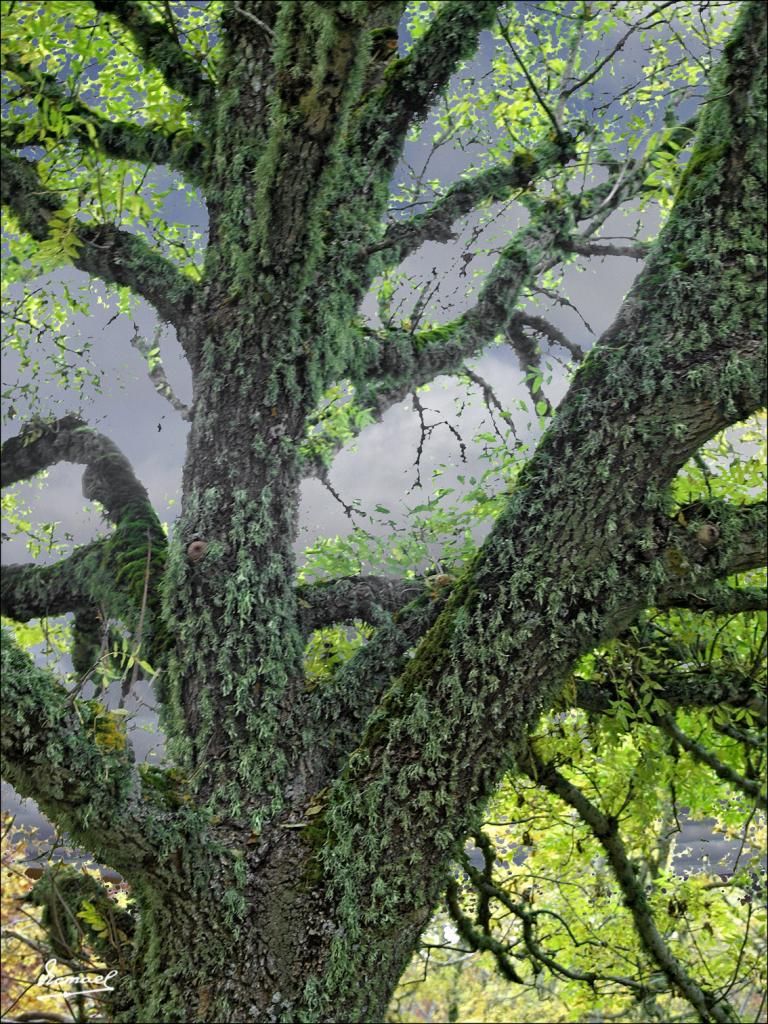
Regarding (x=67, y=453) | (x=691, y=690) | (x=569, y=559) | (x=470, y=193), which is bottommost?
(x=569, y=559)

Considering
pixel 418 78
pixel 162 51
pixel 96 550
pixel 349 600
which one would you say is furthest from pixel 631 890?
pixel 162 51

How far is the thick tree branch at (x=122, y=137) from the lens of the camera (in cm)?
520

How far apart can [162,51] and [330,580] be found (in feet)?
11.4

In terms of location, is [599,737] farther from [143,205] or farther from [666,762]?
[143,205]

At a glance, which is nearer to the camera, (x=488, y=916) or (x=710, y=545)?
(x=710, y=545)

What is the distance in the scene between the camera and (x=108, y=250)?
16.4 feet

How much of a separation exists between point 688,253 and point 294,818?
9.57ft

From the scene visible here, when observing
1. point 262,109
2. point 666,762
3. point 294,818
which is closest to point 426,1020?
point 666,762

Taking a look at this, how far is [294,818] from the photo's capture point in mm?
3691

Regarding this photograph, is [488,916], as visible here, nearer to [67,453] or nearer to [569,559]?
[569,559]

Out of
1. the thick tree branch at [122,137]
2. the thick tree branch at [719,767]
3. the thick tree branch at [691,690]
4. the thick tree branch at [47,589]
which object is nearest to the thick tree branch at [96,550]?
the thick tree branch at [47,589]

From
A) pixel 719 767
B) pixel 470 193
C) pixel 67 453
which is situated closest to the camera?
pixel 719 767

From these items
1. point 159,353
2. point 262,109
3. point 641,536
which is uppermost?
point 159,353

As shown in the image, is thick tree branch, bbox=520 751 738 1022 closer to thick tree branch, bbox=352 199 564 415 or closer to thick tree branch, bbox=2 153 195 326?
thick tree branch, bbox=352 199 564 415
